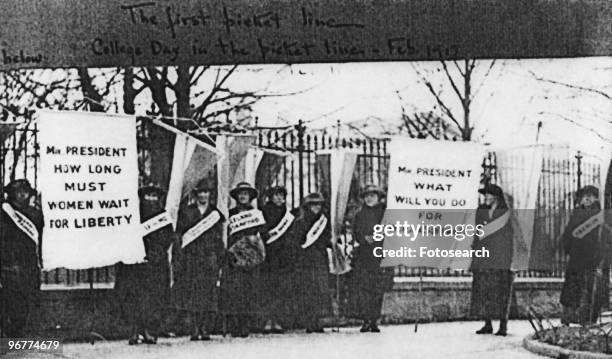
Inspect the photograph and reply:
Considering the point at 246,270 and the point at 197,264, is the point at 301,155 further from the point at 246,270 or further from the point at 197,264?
the point at 197,264

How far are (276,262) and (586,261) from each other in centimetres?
143

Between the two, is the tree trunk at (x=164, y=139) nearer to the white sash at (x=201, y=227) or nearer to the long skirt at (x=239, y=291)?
the white sash at (x=201, y=227)

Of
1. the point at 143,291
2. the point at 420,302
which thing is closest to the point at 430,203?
the point at 420,302

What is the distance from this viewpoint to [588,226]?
446 cm

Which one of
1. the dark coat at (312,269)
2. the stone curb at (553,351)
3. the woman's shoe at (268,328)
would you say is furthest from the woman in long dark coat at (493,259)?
the woman's shoe at (268,328)

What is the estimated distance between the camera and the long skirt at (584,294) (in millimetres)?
4488

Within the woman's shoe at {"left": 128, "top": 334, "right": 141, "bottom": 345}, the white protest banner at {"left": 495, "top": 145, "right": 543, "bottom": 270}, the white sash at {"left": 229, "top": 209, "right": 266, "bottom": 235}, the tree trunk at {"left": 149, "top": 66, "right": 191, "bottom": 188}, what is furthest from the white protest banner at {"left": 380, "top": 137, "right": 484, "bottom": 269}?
the woman's shoe at {"left": 128, "top": 334, "right": 141, "bottom": 345}

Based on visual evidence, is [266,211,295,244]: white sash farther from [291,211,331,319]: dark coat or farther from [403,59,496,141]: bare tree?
[403,59,496,141]: bare tree

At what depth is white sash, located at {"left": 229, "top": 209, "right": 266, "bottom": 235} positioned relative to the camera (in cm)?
452

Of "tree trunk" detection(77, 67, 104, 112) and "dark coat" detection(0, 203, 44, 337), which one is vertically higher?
"tree trunk" detection(77, 67, 104, 112)

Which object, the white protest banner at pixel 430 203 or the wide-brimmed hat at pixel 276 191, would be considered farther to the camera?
the wide-brimmed hat at pixel 276 191

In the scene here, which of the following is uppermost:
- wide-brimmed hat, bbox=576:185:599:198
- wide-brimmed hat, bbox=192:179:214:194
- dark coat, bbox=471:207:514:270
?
wide-brimmed hat, bbox=192:179:214:194

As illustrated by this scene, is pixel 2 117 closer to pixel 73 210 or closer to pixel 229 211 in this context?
pixel 73 210

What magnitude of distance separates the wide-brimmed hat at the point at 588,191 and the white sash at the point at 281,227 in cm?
132
